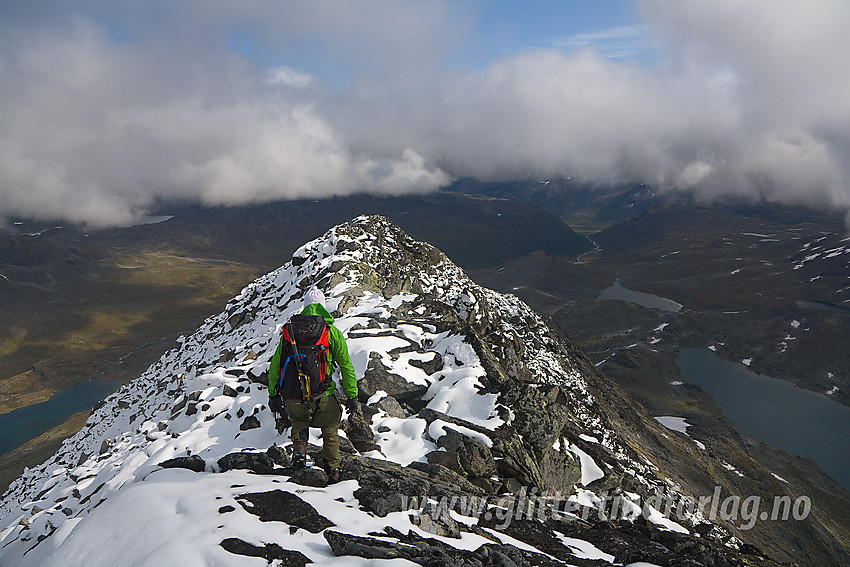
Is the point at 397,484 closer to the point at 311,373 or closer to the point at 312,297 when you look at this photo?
the point at 311,373

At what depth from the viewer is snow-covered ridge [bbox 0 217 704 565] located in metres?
9.44

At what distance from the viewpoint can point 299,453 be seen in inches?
463

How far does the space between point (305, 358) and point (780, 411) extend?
543ft

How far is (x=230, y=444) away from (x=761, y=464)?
10161 centimetres

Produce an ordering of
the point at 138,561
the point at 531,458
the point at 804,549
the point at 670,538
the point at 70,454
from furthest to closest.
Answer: the point at 804,549 < the point at 70,454 < the point at 531,458 < the point at 670,538 < the point at 138,561

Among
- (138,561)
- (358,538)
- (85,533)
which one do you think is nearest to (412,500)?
(358,538)

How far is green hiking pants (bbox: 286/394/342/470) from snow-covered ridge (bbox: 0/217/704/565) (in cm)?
97

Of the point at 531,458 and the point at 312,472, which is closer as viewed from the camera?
the point at 312,472

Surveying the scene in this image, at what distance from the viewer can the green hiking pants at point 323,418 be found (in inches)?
423

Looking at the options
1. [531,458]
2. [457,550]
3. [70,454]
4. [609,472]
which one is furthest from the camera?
[70,454]

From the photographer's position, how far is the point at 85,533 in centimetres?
833

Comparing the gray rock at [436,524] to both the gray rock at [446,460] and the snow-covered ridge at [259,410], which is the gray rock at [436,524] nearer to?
the snow-covered ridge at [259,410]

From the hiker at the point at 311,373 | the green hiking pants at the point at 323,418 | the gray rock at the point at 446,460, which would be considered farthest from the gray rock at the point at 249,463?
the gray rock at the point at 446,460

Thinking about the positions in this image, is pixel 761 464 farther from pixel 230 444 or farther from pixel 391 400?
pixel 230 444
